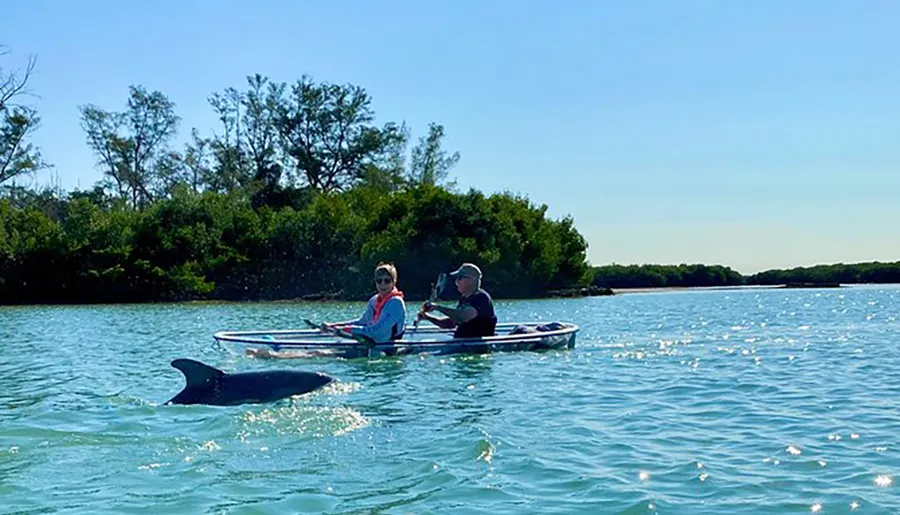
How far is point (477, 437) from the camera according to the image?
8.88 m

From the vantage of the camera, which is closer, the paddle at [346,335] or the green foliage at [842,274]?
the paddle at [346,335]

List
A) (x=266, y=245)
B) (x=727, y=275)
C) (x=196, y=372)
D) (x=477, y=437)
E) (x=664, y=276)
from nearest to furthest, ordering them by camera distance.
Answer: (x=477, y=437) < (x=196, y=372) < (x=266, y=245) < (x=664, y=276) < (x=727, y=275)

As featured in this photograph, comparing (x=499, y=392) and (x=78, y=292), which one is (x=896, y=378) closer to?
(x=499, y=392)

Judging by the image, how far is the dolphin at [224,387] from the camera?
10.6m

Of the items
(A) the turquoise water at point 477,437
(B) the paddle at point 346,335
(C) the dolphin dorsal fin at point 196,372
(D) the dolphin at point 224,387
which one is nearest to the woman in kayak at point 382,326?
(B) the paddle at point 346,335

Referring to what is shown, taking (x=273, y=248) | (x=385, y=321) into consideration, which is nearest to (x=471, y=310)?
(x=385, y=321)

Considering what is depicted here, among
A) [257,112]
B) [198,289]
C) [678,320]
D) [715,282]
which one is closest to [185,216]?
[198,289]

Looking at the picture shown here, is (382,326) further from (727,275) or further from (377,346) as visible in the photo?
(727,275)

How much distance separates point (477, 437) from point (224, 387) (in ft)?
10.5

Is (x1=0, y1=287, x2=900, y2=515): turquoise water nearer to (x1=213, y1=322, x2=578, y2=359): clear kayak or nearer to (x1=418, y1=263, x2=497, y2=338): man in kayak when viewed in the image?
(x1=213, y1=322, x2=578, y2=359): clear kayak

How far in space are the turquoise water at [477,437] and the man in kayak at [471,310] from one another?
2.22ft

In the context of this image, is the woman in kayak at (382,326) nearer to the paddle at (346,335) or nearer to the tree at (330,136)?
the paddle at (346,335)

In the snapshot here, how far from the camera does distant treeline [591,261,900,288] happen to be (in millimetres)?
73688

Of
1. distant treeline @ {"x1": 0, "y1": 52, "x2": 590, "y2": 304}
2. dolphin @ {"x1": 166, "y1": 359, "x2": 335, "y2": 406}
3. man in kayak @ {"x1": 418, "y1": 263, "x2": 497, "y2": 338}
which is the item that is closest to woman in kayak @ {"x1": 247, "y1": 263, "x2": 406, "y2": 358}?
man in kayak @ {"x1": 418, "y1": 263, "x2": 497, "y2": 338}
